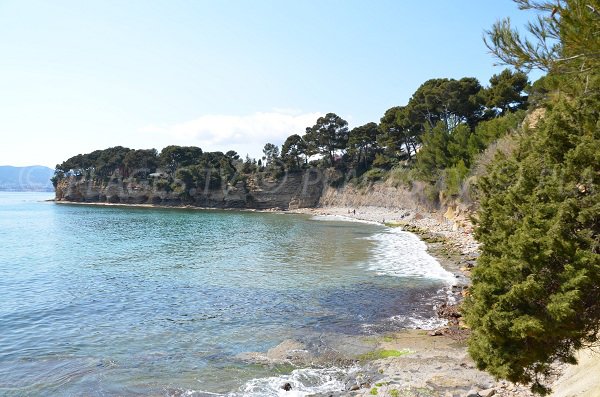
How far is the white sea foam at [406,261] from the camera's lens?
26.9 metres

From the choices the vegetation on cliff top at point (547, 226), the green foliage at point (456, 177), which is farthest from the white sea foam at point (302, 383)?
the green foliage at point (456, 177)

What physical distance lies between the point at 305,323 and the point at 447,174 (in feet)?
148

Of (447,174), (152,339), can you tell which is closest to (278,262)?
(152,339)

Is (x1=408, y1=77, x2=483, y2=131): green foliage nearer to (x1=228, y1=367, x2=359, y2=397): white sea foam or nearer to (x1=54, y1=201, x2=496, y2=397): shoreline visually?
(x1=54, y1=201, x2=496, y2=397): shoreline

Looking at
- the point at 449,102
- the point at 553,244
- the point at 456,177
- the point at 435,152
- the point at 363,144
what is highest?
the point at 449,102

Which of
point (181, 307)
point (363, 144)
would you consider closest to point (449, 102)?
point (363, 144)

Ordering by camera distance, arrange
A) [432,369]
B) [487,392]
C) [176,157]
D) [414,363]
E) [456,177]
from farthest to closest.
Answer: [176,157], [456,177], [414,363], [432,369], [487,392]

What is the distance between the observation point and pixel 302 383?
1200 centimetres

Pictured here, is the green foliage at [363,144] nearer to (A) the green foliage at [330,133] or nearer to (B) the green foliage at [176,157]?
(A) the green foliage at [330,133]

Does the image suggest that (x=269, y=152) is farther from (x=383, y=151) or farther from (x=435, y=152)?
(x=435, y=152)

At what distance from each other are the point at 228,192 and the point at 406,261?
3208 inches

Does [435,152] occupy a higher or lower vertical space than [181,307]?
higher

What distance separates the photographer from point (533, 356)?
8.02 metres

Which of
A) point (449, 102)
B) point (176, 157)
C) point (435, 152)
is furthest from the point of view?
point (176, 157)
